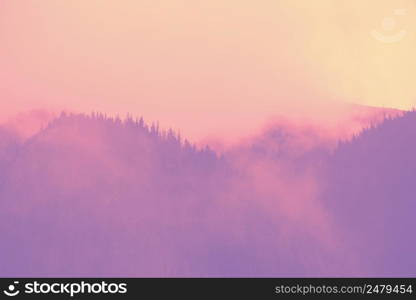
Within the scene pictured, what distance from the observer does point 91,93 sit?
4285 mm

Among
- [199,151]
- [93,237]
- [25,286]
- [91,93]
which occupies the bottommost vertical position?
[25,286]

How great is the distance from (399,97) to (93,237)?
2246 millimetres

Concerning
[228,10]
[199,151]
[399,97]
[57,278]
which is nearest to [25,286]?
[57,278]

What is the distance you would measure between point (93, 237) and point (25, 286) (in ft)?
1.70

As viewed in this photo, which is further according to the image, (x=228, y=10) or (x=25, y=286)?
(x=228, y=10)

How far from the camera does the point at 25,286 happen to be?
4113 millimetres

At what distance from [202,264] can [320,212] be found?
0.85 meters

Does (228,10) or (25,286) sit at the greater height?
(228,10)

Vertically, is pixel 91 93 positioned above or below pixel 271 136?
above

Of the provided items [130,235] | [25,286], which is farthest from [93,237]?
[25,286]

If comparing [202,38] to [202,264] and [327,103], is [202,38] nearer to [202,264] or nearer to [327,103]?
[327,103]

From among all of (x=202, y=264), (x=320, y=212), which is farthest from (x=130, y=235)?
Answer: (x=320, y=212)

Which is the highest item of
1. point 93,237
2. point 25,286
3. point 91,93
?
point 91,93

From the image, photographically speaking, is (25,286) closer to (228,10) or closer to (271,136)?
(271,136)
